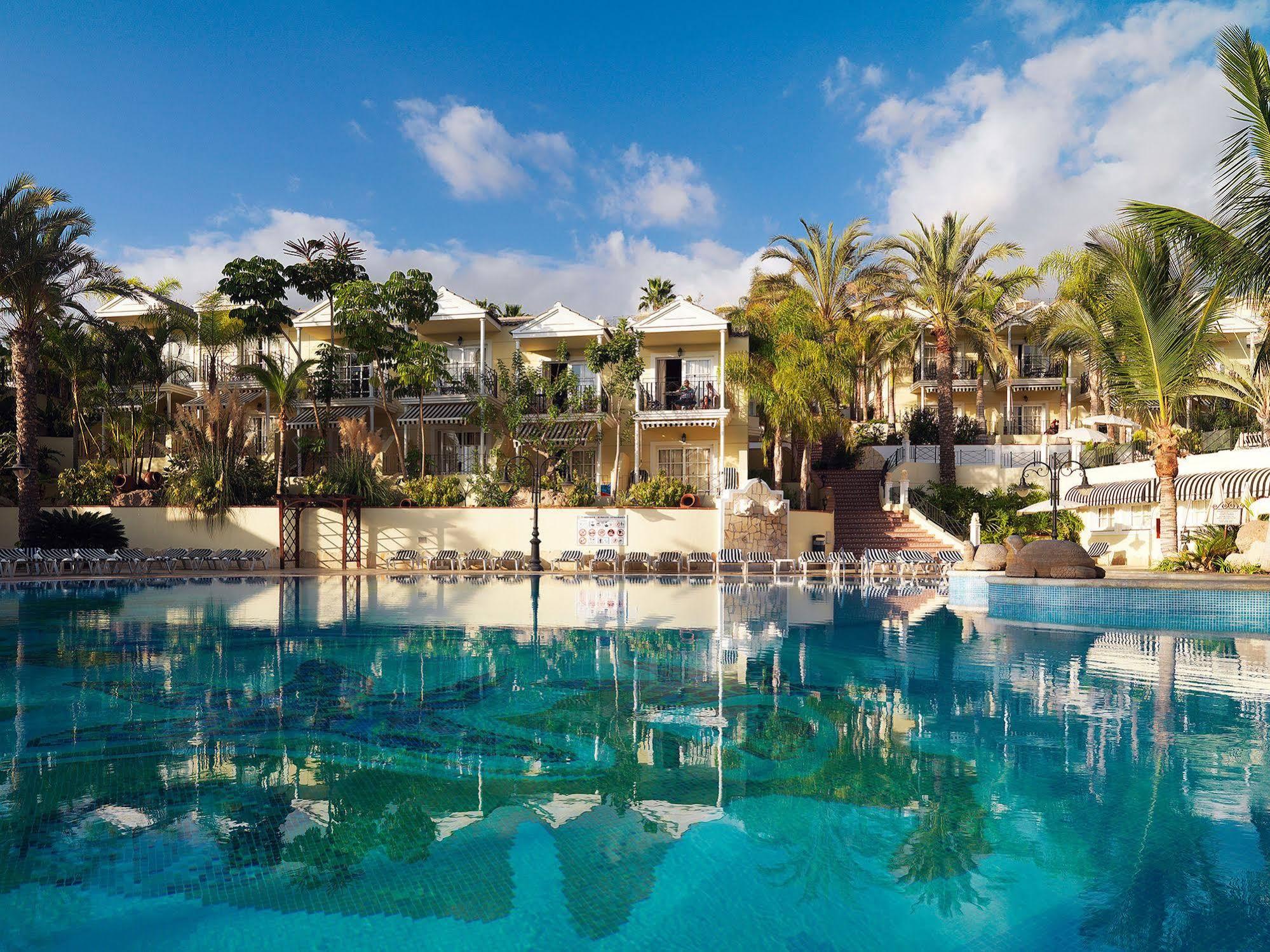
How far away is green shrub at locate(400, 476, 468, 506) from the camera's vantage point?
2628cm

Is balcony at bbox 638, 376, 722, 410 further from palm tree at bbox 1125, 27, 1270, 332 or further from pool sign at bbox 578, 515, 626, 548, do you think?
palm tree at bbox 1125, 27, 1270, 332

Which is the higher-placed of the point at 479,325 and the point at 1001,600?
the point at 479,325

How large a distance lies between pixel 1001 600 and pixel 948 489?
572 inches

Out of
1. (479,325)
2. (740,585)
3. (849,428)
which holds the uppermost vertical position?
(479,325)

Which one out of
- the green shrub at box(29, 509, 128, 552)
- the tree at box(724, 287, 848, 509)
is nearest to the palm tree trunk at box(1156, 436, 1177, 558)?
the tree at box(724, 287, 848, 509)

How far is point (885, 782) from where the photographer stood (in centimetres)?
564

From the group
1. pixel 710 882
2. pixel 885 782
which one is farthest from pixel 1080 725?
pixel 710 882

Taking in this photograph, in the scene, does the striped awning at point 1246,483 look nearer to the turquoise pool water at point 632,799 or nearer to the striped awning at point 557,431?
the turquoise pool water at point 632,799

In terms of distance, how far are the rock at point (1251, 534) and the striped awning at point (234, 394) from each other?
94.8 ft

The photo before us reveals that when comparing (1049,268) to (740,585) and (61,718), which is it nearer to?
(740,585)

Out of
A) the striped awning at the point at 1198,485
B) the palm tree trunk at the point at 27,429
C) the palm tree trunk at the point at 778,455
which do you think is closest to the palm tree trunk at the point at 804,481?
the palm tree trunk at the point at 778,455

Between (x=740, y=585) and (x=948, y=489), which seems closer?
(x=740, y=585)

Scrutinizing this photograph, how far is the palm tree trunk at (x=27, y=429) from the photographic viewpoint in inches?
931

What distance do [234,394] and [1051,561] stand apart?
25.6 m
